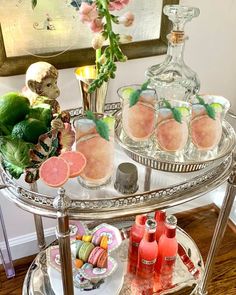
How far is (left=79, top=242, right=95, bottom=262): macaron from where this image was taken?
1.19 m

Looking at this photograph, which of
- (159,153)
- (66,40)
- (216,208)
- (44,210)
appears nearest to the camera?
(44,210)

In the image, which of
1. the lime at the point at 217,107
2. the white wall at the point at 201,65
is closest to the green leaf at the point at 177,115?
the lime at the point at 217,107

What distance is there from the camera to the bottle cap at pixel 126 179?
0.90 metres

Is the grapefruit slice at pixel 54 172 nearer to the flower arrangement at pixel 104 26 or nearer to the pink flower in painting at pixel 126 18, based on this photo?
the flower arrangement at pixel 104 26

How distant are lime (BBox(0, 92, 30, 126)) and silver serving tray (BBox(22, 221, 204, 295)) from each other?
0.63 m

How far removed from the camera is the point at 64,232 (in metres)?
0.82

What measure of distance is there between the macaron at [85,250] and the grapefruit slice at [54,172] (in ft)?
1.50

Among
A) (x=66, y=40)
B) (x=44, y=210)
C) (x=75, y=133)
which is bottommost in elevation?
(x=44, y=210)

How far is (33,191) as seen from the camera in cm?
85

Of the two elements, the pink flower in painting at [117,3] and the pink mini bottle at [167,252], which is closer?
the pink flower in painting at [117,3]

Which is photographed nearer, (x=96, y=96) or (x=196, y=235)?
(x=96, y=96)

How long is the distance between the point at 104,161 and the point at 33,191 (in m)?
0.19

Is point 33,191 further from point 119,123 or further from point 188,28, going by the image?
point 188,28

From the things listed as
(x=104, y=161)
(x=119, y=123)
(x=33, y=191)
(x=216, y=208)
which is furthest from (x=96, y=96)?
(x=216, y=208)
